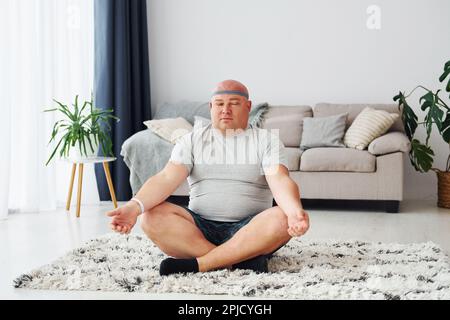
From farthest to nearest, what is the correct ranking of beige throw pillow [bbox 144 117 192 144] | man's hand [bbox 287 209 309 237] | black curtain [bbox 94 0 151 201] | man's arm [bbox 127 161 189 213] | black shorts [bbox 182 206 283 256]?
black curtain [bbox 94 0 151 201] < beige throw pillow [bbox 144 117 192 144] < black shorts [bbox 182 206 283 256] < man's arm [bbox 127 161 189 213] < man's hand [bbox 287 209 309 237]

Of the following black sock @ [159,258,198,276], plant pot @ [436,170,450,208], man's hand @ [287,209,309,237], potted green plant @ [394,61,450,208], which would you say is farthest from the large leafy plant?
black sock @ [159,258,198,276]

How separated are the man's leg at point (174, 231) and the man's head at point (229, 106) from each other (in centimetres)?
45

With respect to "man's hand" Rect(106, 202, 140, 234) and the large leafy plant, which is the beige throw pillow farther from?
"man's hand" Rect(106, 202, 140, 234)

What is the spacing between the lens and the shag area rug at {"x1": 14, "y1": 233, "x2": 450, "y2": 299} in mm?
2465

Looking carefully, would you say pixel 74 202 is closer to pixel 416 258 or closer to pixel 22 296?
pixel 22 296

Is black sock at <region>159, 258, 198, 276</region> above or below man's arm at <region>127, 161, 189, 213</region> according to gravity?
below

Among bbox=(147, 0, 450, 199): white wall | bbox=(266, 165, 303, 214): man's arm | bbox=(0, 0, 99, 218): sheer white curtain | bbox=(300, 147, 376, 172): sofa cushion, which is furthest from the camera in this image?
bbox=(147, 0, 450, 199): white wall

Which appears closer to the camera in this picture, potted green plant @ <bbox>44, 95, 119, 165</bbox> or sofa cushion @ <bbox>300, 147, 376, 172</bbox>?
potted green plant @ <bbox>44, 95, 119, 165</bbox>

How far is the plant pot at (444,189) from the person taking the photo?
484 cm

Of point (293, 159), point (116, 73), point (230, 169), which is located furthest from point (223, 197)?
point (116, 73)

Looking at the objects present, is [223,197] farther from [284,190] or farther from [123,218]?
[123,218]

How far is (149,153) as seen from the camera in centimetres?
486

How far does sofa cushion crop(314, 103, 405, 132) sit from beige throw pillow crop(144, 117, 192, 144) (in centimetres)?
113

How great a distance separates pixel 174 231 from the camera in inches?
107
